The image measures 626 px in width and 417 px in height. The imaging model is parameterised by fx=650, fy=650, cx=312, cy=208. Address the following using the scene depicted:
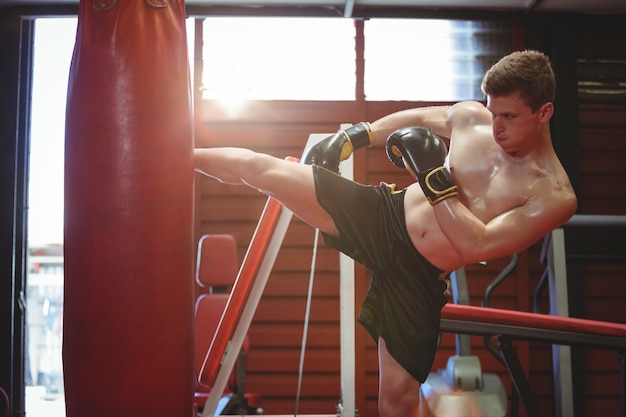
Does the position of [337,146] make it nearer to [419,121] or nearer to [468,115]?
[419,121]

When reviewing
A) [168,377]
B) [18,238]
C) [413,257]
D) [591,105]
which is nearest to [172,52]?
[168,377]

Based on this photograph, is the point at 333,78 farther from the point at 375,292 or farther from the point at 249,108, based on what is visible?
the point at 375,292

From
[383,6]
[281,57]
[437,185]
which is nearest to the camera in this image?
[437,185]

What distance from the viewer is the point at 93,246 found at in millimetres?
1730

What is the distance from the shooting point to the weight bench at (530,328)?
315cm

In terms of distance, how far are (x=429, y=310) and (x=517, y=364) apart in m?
1.19

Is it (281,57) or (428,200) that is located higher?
(281,57)

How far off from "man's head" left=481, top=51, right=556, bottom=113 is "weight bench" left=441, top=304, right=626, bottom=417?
133 cm

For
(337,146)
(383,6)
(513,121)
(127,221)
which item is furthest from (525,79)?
(383,6)

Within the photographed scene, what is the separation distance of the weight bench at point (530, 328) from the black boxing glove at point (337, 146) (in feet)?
3.59

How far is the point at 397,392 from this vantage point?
2.29m

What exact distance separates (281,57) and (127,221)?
13.2 feet

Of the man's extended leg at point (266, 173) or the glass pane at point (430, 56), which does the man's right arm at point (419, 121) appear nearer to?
the man's extended leg at point (266, 173)

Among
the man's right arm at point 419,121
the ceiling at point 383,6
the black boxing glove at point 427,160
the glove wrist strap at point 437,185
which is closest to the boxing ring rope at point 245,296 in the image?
the man's right arm at point 419,121
